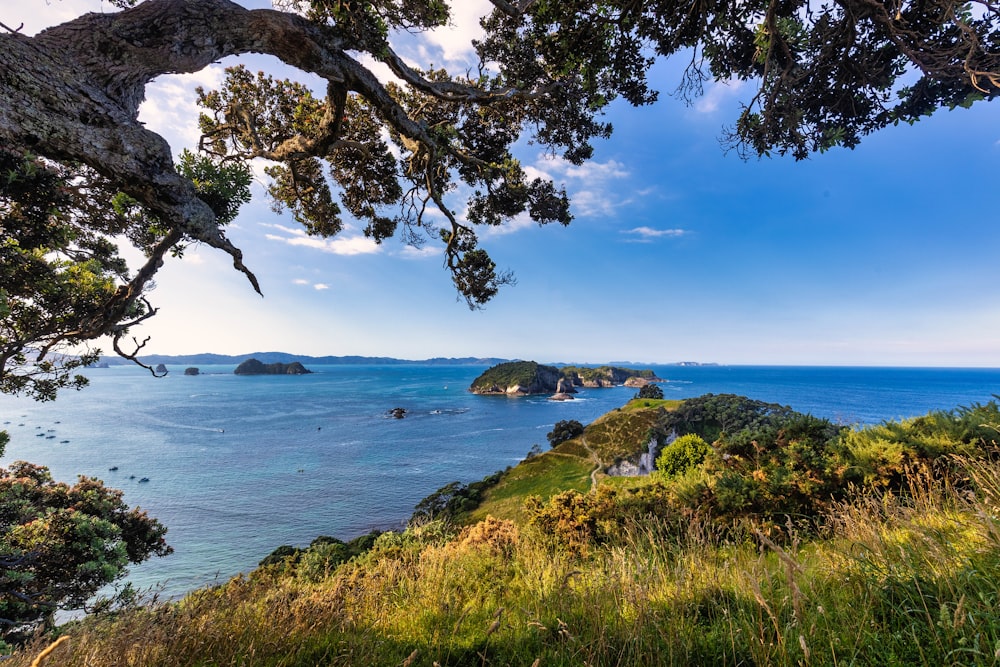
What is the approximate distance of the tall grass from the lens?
2.17 metres

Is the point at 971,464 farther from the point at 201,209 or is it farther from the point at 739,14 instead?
the point at 201,209

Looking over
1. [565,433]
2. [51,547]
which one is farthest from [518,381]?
[51,547]

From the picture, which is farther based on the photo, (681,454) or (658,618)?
(681,454)

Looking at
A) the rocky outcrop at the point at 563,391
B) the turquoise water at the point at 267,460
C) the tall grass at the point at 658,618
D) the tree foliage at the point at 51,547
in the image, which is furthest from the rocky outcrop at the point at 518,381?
the tall grass at the point at 658,618

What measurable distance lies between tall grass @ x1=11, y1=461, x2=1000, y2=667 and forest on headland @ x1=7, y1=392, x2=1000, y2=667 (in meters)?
0.02

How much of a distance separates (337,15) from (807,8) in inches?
281

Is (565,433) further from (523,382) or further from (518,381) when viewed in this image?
(518,381)

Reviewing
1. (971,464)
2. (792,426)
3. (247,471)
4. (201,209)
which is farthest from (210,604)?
(247,471)

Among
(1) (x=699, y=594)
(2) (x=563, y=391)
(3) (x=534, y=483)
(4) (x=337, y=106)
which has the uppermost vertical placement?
(4) (x=337, y=106)

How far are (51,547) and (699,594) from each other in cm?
1338

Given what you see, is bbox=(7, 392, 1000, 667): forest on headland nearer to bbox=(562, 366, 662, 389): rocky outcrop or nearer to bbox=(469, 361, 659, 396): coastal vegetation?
bbox=(469, 361, 659, 396): coastal vegetation

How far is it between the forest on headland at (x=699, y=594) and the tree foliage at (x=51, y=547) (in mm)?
4080

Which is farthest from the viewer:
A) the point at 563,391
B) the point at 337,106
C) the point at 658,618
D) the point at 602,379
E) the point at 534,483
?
the point at 602,379

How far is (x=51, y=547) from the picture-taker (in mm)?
8156
